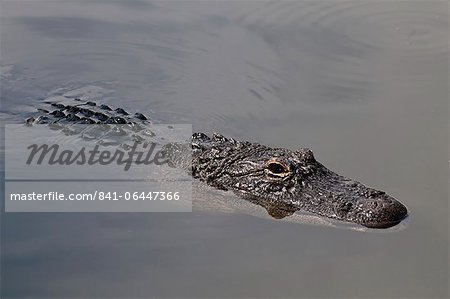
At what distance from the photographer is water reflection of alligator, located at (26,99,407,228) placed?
6.33 metres

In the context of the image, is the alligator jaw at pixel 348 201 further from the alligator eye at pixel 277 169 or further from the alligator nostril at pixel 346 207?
the alligator eye at pixel 277 169

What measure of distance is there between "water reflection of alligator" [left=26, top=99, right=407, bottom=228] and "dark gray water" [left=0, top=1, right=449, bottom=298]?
20 centimetres

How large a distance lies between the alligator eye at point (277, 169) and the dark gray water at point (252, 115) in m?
0.51

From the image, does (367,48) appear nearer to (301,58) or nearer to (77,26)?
(301,58)

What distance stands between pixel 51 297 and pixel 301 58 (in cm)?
557

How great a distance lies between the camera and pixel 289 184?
680 cm

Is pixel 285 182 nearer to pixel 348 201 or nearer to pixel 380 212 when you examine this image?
pixel 348 201

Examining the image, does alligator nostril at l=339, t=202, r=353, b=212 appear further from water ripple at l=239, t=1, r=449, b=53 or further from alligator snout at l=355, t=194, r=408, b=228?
water ripple at l=239, t=1, r=449, b=53

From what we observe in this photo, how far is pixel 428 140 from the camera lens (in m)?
7.83

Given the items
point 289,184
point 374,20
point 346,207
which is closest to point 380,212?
point 346,207

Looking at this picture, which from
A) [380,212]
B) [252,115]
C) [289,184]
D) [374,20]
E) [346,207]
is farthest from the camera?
[374,20]

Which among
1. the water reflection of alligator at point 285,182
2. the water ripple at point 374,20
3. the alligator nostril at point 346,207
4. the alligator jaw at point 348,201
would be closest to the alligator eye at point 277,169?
the water reflection of alligator at point 285,182

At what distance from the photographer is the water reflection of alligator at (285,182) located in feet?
20.8

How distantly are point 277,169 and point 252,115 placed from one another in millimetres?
1967
